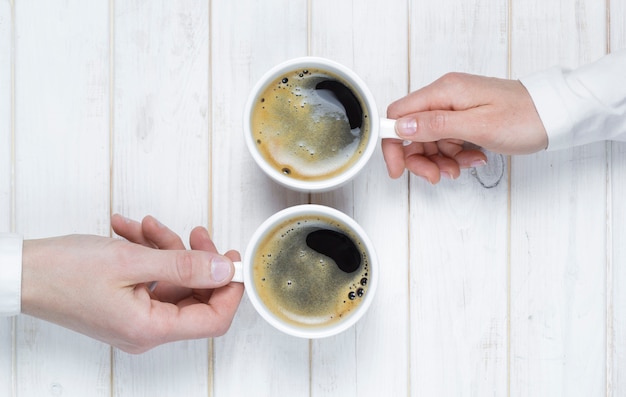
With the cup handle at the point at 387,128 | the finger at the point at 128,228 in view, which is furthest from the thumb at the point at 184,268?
the cup handle at the point at 387,128

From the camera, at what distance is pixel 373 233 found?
84 cm

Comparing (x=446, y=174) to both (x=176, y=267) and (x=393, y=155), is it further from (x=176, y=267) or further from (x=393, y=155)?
(x=176, y=267)

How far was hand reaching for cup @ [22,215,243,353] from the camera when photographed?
68 cm

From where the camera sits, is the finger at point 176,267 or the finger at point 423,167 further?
the finger at point 423,167

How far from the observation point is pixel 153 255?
68cm

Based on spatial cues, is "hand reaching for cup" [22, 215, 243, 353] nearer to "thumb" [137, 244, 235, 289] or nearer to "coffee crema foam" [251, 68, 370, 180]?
"thumb" [137, 244, 235, 289]

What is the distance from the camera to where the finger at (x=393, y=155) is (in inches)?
30.9

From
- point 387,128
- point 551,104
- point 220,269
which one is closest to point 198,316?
point 220,269

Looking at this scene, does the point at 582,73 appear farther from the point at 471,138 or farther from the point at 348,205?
the point at 348,205

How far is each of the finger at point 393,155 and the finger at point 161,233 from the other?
260 mm

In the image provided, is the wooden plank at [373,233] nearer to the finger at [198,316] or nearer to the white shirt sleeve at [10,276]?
the finger at [198,316]

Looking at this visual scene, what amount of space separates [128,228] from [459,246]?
0.41 meters

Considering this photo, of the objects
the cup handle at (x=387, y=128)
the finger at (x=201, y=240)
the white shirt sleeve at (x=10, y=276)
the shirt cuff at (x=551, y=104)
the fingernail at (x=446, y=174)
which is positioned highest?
the shirt cuff at (x=551, y=104)

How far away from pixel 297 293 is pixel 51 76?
41 cm
